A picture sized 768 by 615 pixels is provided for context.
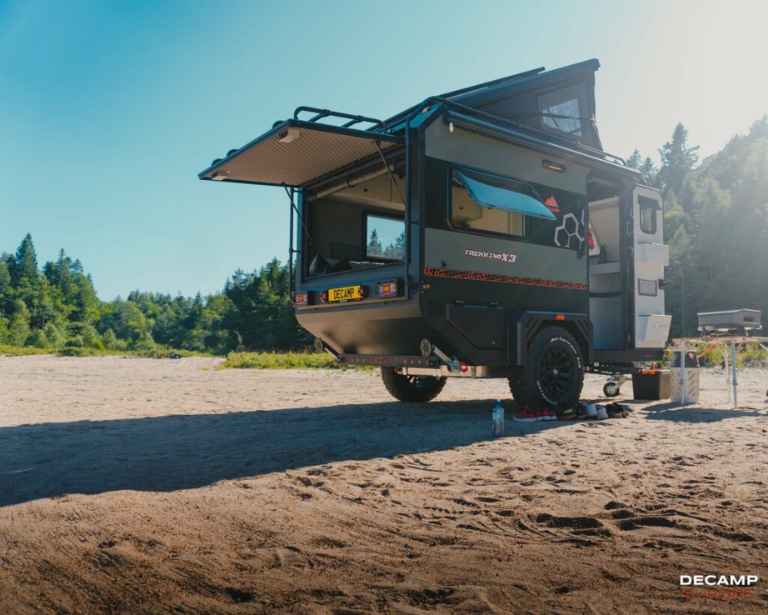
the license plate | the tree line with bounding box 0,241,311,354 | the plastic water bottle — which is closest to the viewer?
the plastic water bottle

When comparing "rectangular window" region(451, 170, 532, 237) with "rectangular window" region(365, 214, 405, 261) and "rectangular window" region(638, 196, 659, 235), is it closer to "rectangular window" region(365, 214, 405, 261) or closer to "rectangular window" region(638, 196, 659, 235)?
"rectangular window" region(365, 214, 405, 261)

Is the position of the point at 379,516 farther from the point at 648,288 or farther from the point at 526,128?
the point at 648,288

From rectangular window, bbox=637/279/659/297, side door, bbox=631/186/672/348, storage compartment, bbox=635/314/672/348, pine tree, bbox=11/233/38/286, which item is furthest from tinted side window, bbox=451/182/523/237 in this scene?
pine tree, bbox=11/233/38/286

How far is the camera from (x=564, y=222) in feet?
27.4

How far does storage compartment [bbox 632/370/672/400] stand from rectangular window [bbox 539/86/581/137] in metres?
3.79

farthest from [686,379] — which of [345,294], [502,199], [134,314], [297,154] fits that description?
[134,314]

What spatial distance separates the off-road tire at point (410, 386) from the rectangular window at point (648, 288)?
10.3 feet

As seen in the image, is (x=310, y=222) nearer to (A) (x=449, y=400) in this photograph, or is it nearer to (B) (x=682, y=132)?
(A) (x=449, y=400)

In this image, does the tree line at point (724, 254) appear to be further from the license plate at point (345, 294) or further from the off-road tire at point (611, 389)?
the license plate at point (345, 294)

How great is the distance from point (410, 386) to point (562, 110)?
4434mm

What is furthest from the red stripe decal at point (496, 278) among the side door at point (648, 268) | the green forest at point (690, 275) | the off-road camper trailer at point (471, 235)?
the green forest at point (690, 275)

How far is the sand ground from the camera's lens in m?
2.57

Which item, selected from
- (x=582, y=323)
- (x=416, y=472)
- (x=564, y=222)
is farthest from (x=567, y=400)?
(x=416, y=472)

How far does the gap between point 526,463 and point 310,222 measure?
481 centimetres
